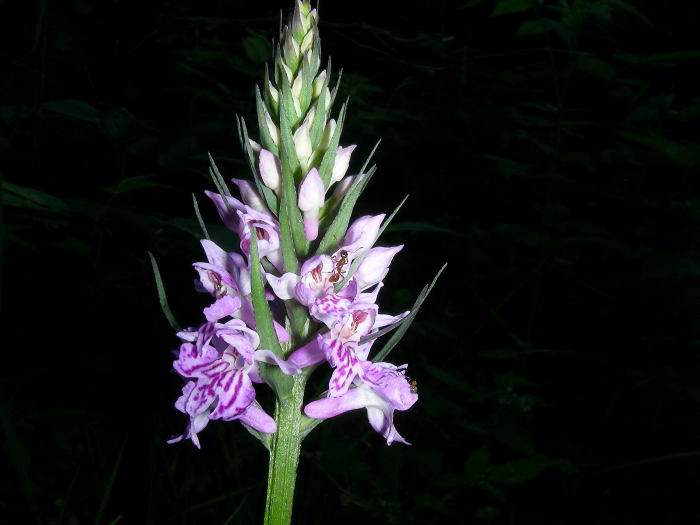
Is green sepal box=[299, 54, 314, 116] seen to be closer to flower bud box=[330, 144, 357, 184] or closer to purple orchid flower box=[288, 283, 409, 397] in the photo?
flower bud box=[330, 144, 357, 184]

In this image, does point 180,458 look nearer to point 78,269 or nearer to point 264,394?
point 264,394

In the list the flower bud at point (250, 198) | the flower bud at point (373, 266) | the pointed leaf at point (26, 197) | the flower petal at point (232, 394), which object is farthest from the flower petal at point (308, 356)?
the pointed leaf at point (26, 197)

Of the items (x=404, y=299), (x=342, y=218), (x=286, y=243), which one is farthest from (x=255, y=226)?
(x=404, y=299)

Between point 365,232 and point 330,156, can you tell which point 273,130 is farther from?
point 365,232

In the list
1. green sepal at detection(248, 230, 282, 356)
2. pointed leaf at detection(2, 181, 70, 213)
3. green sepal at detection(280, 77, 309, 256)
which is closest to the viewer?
green sepal at detection(248, 230, 282, 356)

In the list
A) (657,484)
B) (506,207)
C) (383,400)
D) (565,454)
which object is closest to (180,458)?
(383,400)

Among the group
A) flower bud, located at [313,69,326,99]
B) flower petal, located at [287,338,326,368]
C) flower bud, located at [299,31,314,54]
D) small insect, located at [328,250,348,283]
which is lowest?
flower petal, located at [287,338,326,368]

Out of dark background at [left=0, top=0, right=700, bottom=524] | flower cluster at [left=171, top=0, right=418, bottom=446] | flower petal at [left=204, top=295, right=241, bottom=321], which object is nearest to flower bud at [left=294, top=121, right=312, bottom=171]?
flower cluster at [left=171, top=0, right=418, bottom=446]

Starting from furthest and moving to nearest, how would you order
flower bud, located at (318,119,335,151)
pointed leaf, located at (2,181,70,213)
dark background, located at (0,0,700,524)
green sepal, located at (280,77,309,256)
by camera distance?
dark background, located at (0,0,700,524), pointed leaf, located at (2,181,70,213), flower bud, located at (318,119,335,151), green sepal, located at (280,77,309,256)

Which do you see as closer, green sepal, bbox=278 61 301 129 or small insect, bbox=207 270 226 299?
green sepal, bbox=278 61 301 129
